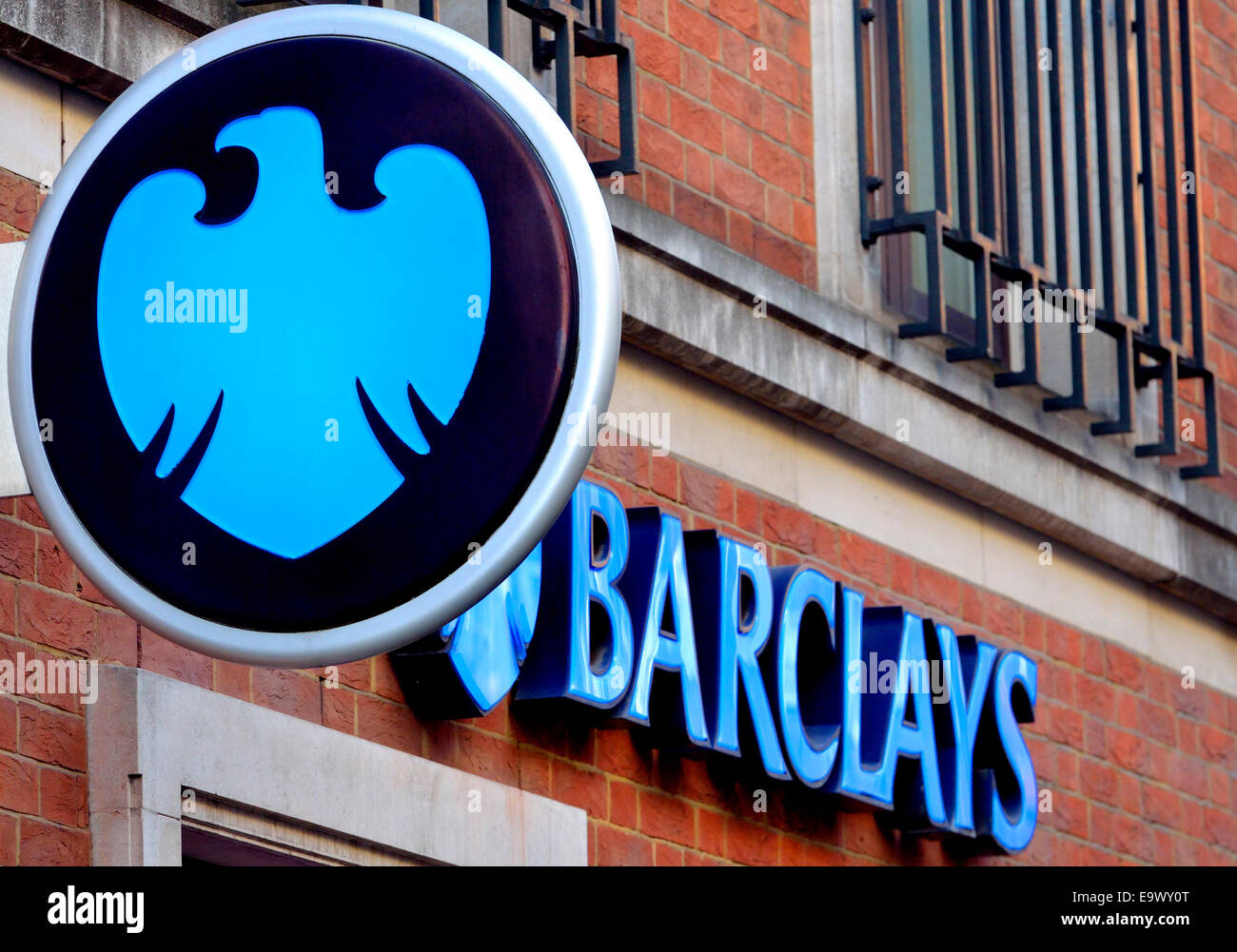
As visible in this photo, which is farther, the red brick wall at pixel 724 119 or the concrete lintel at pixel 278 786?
the red brick wall at pixel 724 119

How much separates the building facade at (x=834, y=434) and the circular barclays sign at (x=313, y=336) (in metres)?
0.33

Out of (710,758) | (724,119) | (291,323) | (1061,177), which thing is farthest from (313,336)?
(1061,177)

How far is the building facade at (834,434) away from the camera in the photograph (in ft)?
19.0

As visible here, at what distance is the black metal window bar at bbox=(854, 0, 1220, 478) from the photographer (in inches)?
337

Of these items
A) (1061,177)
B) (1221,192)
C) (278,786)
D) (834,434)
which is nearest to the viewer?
(278,786)

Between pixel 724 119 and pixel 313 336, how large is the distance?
3.63 meters

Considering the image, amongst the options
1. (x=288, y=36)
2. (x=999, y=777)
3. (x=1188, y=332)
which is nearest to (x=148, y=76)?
(x=288, y=36)

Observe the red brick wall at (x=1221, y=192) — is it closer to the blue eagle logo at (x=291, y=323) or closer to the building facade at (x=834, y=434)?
the building facade at (x=834, y=434)

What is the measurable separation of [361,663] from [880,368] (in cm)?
243

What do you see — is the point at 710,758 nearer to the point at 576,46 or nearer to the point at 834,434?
the point at 834,434

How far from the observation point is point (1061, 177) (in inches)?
360

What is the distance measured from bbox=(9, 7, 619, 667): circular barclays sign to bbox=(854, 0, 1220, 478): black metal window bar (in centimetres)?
380

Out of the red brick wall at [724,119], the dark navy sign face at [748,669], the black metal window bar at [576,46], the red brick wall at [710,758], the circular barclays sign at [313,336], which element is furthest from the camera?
the red brick wall at [724,119]

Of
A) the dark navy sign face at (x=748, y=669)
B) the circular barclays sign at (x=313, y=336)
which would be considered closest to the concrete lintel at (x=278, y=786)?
the dark navy sign face at (x=748, y=669)
